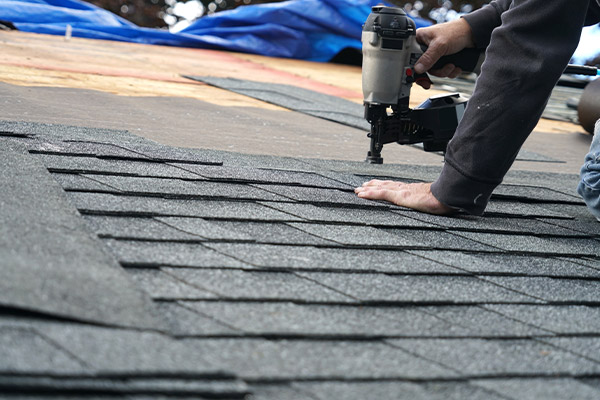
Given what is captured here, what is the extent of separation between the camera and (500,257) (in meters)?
1.80

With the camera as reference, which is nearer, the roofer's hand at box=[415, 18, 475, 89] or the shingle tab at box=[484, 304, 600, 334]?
the shingle tab at box=[484, 304, 600, 334]

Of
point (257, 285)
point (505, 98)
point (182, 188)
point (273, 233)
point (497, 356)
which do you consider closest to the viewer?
point (497, 356)

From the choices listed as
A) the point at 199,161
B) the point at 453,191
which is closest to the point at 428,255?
the point at 453,191

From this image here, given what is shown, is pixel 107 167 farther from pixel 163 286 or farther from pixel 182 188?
pixel 163 286

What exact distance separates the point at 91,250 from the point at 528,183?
7.12 ft

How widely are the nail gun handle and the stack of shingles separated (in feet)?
1.92

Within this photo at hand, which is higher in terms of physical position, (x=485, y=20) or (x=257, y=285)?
(x=485, y=20)

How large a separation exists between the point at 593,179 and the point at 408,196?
2.14 ft

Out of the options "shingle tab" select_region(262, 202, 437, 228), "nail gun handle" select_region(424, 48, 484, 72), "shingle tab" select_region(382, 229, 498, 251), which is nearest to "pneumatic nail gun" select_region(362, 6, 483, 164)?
"nail gun handle" select_region(424, 48, 484, 72)

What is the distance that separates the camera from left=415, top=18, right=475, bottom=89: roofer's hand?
2506mm

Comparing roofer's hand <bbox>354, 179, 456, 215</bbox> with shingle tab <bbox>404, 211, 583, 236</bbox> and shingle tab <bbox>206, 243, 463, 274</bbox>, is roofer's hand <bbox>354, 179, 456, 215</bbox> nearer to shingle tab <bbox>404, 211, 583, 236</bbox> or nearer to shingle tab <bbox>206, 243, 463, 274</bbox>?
shingle tab <bbox>404, 211, 583, 236</bbox>

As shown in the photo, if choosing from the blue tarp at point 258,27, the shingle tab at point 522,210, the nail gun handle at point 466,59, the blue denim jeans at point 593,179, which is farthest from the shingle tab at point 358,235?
the blue tarp at point 258,27

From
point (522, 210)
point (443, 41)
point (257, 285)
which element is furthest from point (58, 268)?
point (443, 41)

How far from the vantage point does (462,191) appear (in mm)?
2102
